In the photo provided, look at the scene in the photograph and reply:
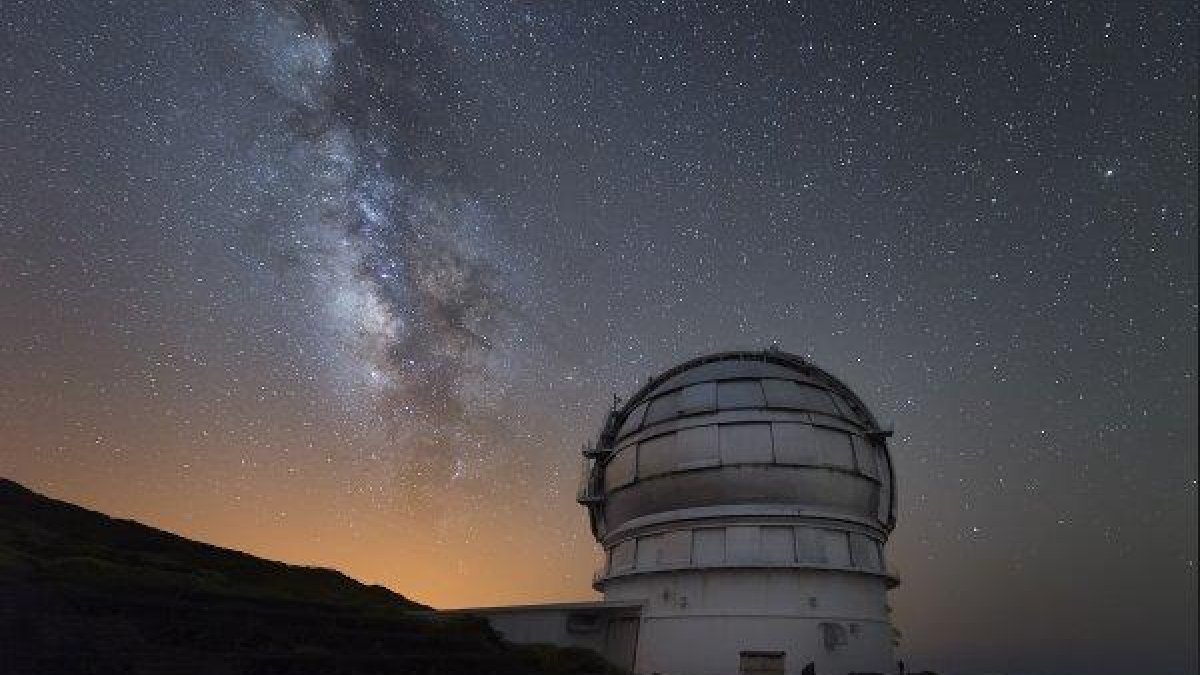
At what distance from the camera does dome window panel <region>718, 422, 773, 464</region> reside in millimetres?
23891

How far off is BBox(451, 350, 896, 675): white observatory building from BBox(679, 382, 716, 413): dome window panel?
61mm

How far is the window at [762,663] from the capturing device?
21.5 metres

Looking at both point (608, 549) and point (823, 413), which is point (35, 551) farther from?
point (823, 413)

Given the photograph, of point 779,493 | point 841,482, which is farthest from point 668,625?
point 841,482

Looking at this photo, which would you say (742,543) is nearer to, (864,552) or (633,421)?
(864,552)

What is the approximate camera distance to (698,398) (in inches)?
1026

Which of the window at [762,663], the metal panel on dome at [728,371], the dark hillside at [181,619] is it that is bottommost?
the dark hillside at [181,619]

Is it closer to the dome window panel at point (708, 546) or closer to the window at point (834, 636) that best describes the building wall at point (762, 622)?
the window at point (834, 636)

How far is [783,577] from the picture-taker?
22.6 meters

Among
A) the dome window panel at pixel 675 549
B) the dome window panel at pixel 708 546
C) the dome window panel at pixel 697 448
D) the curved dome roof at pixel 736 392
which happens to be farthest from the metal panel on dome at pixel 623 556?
the curved dome roof at pixel 736 392

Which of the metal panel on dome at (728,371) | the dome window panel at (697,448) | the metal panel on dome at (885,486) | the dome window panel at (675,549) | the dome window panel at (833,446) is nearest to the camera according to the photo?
the dome window panel at (675,549)

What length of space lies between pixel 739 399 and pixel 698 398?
150cm

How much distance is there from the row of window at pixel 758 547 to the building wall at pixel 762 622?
15.4 inches

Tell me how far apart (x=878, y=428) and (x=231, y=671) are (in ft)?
76.0
